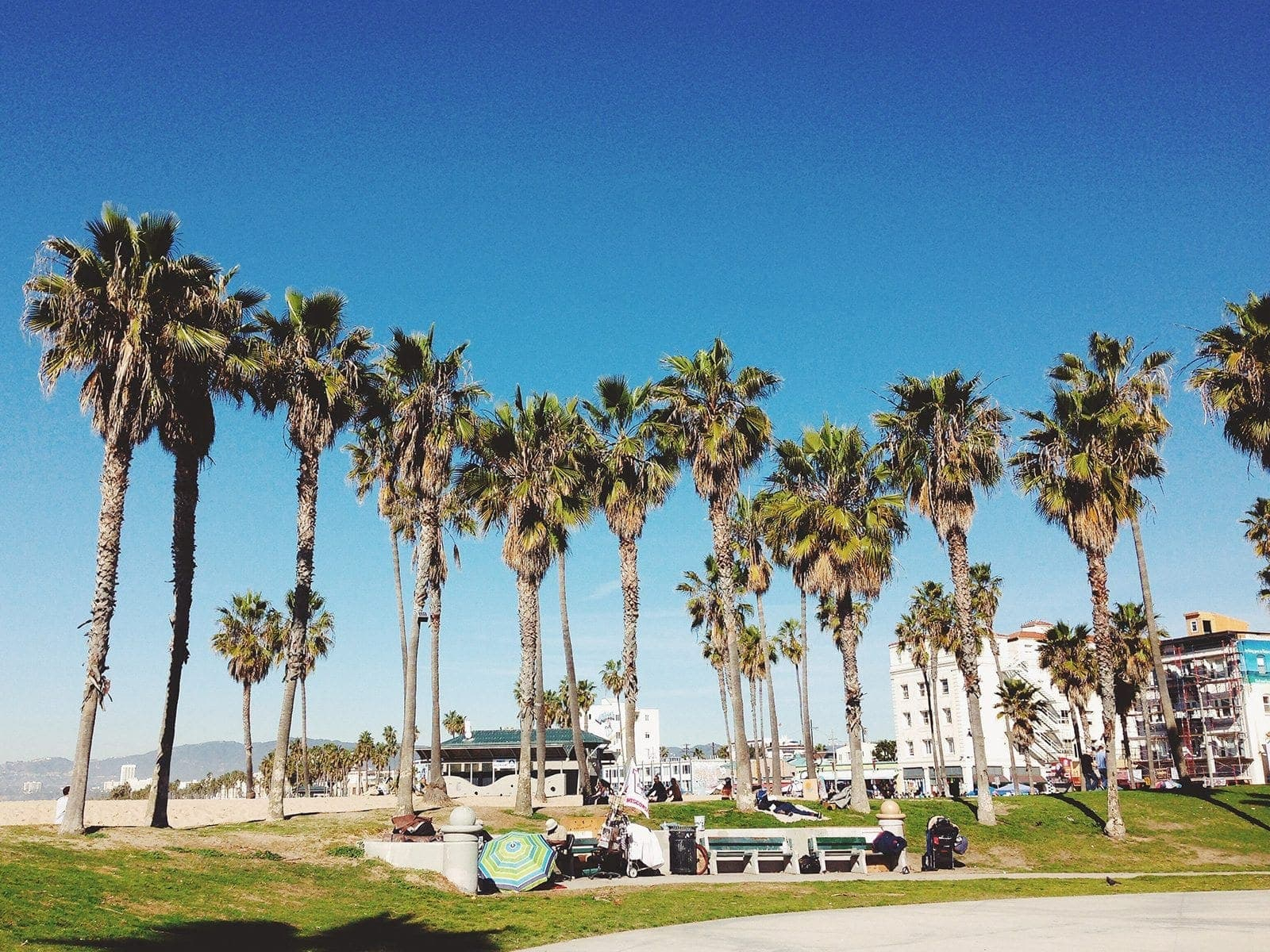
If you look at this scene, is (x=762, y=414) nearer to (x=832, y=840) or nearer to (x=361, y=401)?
(x=361, y=401)

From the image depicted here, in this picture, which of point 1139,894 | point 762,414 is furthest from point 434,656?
point 1139,894

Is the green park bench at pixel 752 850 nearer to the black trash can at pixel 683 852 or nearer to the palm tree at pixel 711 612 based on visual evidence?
the black trash can at pixel 683 852

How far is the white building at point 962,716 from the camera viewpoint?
9000 centimetres

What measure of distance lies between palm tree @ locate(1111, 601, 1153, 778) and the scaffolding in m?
27.7

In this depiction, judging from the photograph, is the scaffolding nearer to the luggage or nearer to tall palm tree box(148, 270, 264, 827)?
the luggage

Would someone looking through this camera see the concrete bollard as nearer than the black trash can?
Yes

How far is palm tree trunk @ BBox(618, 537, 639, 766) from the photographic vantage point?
34.9 m

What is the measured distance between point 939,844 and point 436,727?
2163 cm

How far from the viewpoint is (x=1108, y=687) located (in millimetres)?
31703

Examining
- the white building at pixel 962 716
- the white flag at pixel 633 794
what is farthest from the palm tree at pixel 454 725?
the white flag at pixel 633 794

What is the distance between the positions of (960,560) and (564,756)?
35.0 m

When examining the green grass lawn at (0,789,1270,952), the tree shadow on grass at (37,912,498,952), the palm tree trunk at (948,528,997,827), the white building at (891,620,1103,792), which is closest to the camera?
the tree shadow on grass at (37,912,498,952)

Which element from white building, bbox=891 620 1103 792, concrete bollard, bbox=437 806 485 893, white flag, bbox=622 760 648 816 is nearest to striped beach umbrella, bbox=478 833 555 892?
concrete bollard, bbox=437 806 485 893

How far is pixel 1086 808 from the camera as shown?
111ft
